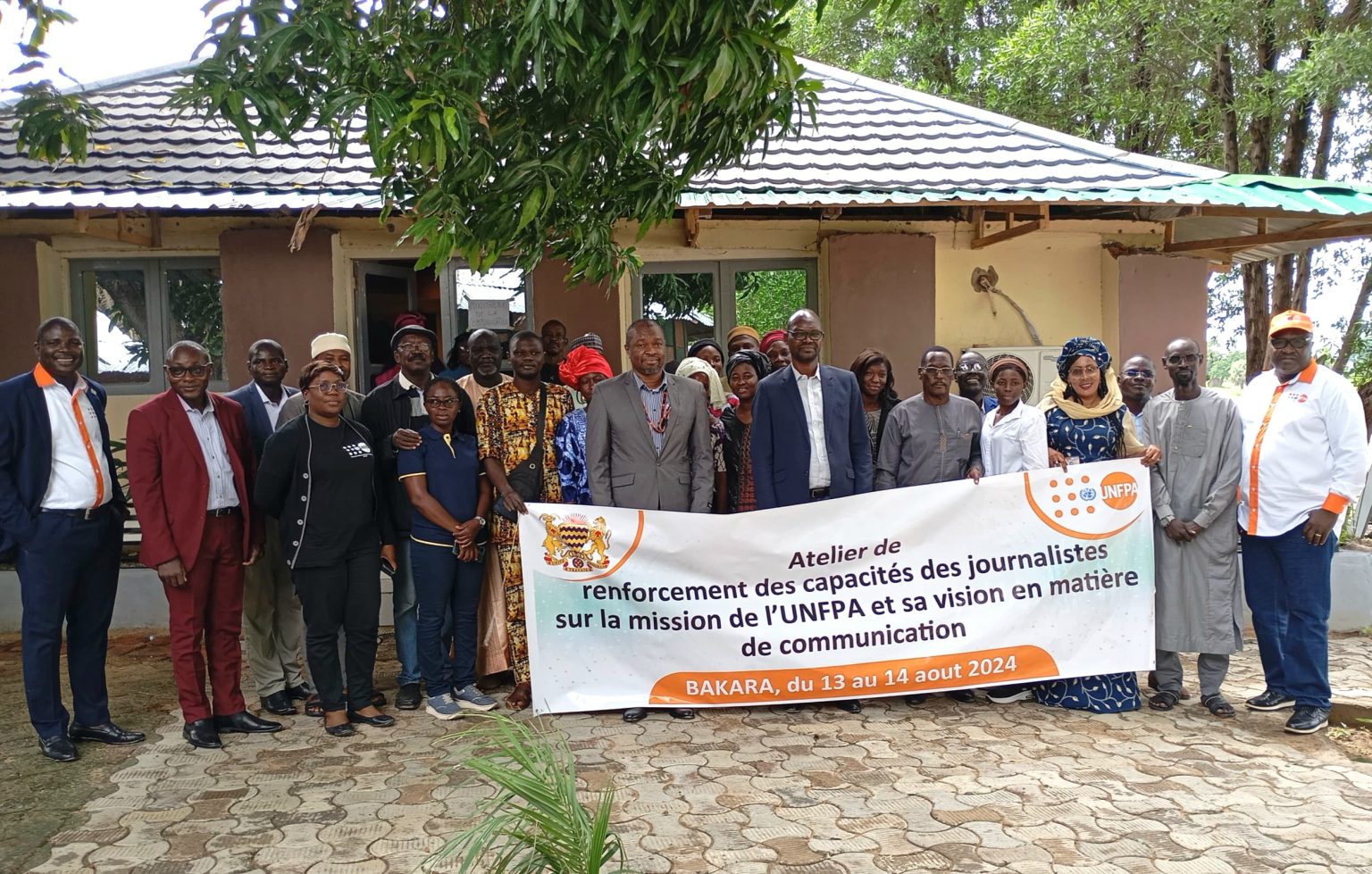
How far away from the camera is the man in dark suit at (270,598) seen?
5125 mm

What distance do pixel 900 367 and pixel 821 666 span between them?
378 centimetres

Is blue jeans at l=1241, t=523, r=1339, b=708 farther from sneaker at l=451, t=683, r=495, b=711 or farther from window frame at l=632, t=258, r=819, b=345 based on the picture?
window frame at l=632, t=258, r=819, b=345

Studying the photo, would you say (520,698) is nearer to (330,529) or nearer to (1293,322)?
(330,529)

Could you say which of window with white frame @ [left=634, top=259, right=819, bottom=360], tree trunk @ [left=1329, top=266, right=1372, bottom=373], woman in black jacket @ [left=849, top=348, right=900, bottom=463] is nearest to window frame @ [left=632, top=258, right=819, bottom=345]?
window with white frame @ [left=634, top=259, right=819, bottom=360]

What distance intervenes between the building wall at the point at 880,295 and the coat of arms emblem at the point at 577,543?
369cm

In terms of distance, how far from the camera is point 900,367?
8.05 metres

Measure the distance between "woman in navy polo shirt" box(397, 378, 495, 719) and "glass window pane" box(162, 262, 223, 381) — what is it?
4.23 meters

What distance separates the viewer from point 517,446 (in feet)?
→ 16.5

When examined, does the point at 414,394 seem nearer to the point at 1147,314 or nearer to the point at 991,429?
the point at 991,429

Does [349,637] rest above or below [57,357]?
below

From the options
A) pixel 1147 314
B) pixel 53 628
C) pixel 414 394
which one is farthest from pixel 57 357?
pixel 1147 314

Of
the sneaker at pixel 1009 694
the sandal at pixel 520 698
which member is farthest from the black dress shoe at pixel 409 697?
the sneaker at pixel 1009 694

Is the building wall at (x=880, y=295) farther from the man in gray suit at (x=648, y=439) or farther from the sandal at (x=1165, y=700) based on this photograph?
the sandal at (x=1165, y=700)

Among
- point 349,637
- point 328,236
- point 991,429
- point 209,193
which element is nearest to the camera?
point 349,637
